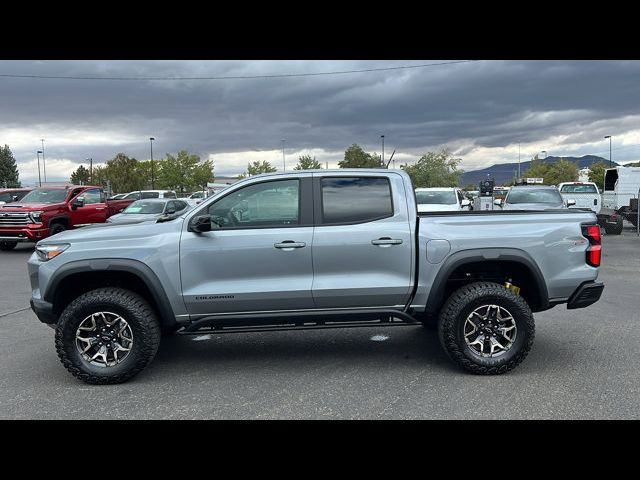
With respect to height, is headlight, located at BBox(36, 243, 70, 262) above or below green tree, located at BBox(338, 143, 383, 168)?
below

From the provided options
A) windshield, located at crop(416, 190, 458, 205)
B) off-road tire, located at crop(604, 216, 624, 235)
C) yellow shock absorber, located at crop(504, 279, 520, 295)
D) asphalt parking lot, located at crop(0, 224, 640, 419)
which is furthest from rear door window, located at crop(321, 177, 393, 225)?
off-road tire, located at crop(604, 216, 624, 235)

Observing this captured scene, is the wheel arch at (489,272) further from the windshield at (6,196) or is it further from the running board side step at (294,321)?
the windshield at (6,196)

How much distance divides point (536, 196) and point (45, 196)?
15.3 m

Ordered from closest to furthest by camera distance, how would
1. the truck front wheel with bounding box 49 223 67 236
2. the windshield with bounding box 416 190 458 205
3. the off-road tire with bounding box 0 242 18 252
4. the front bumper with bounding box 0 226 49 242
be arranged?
the front bumper with bounding box 0 226 49 242 < the truck front wheel with bounding box 49 223 67 236 < the windshield with bounding box 416 190 458 205 < the off-road tire with bounding box 0 242 18 252

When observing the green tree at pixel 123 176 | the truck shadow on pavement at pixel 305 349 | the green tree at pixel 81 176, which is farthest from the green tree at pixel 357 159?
the truck shadow on pavement at pixel 305 349

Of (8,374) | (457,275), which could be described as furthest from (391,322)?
(8,374)

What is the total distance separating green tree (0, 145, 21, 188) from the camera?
85938 mm

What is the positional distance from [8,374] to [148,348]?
1550 mm

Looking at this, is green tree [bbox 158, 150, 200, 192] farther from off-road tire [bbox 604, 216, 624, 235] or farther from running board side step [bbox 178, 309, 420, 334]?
running board side step [bbox 178, 309, 420, 334]

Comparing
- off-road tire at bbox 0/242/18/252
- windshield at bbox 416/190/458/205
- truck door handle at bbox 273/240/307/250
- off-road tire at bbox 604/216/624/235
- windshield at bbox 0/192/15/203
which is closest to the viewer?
truck door handle at bbox 273/240/307/250

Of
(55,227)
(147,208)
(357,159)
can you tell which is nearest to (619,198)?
(147,208)

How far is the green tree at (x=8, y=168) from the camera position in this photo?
85.9 meters

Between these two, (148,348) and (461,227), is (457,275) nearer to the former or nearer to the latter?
(461,227)

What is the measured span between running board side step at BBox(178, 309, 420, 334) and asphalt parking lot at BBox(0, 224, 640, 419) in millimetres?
458
